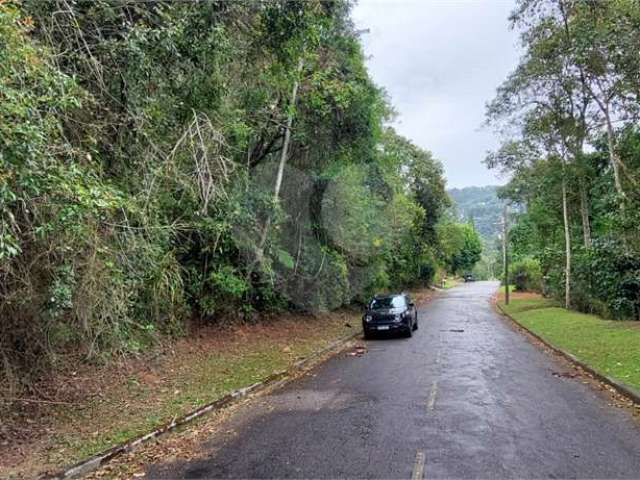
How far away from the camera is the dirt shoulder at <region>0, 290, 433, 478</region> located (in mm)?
6109

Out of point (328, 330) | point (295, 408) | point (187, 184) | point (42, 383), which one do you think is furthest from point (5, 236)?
point (328, 330)

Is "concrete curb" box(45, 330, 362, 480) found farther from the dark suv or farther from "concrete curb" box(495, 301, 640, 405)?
"concrete curb" box(495, 301, 640, 405)

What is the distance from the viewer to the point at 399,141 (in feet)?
135

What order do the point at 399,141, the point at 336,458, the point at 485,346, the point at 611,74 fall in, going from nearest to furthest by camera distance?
the point at 336,458, the point at 485,346, the point at 611,74, the point at 399,141

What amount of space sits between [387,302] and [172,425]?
12872 mm

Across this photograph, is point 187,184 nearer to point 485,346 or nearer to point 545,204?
point 485,346

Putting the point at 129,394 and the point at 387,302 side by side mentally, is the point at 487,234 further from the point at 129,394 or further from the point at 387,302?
the point at 129,394

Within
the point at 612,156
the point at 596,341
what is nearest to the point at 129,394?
the point at 596,341

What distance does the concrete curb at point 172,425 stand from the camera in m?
5.49

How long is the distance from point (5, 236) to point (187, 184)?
3887 mm

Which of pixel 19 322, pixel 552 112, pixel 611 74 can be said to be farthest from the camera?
pixel 552 112

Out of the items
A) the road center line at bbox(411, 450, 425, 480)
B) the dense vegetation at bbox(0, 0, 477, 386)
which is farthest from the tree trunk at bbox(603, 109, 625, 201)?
the road center line at bbox(411, 450, 425, 480)

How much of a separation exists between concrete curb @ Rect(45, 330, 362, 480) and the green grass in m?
6.79

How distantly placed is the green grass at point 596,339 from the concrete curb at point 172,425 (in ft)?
22.3
